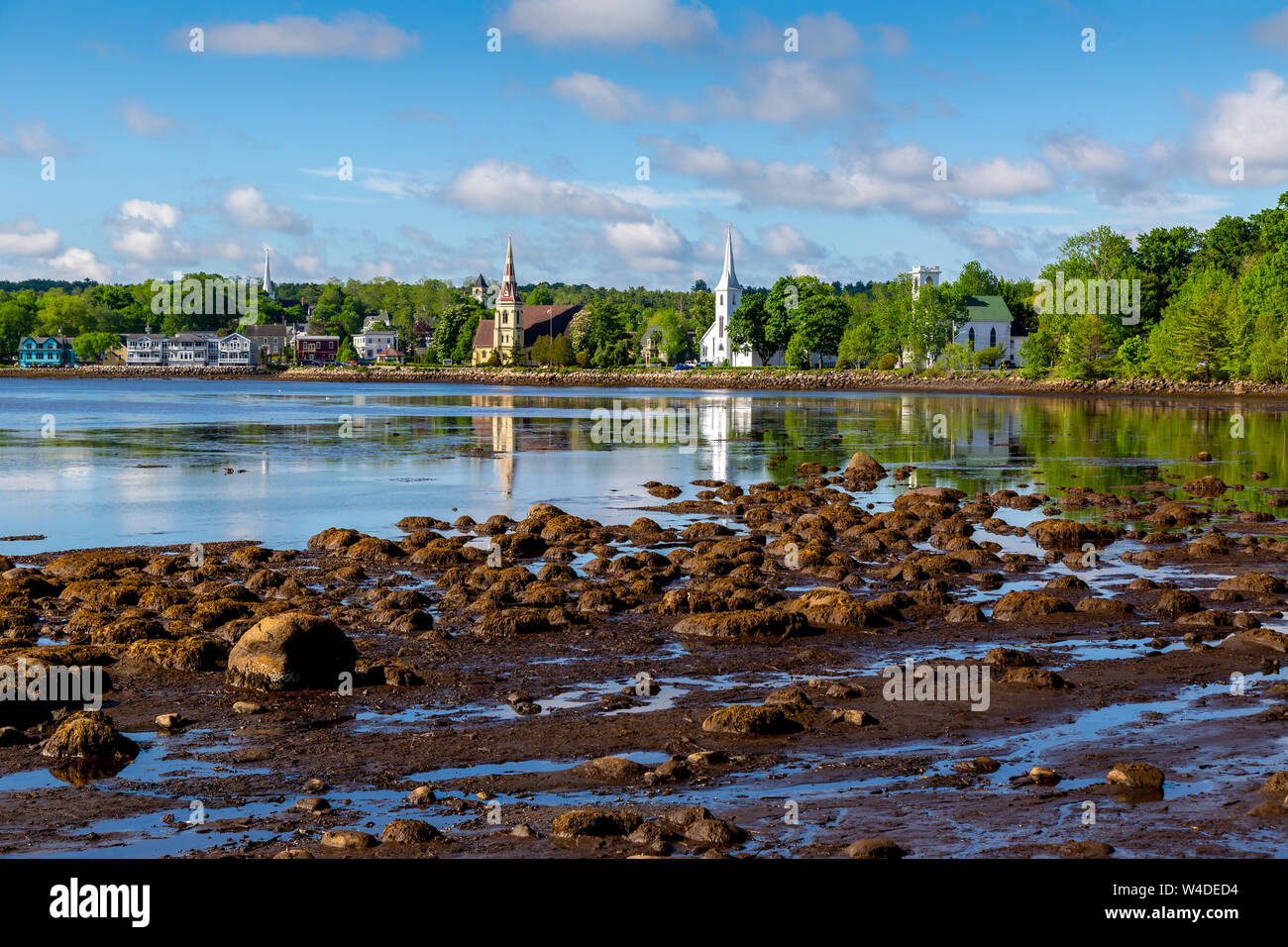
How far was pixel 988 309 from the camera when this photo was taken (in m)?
182

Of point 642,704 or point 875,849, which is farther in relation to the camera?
point 642,704

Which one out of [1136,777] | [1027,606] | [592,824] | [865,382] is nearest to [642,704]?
[592,824]

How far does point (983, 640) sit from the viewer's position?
1928 cm

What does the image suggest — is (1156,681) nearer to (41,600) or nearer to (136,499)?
(41,600)

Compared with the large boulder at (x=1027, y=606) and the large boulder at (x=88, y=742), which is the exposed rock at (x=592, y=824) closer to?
the large boulder at (x=88, y=742)

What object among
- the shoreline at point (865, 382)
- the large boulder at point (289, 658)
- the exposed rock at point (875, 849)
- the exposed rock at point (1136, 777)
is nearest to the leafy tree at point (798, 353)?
the shoreline at point (865, 382)

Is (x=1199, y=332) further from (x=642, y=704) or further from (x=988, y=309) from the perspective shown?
(x=642, y=704)

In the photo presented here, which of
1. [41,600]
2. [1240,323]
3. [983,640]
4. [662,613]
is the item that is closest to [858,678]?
[983,640]

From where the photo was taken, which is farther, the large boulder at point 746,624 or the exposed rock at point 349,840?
the large boulder at point 746,624

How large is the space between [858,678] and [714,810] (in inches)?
224

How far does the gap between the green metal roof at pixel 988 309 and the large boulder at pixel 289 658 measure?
170649 millimetres

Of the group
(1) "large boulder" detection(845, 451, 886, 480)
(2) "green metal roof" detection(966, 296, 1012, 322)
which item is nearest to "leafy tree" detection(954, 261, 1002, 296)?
(2) "green metal roof" detection(966, 296, 1012, 322)

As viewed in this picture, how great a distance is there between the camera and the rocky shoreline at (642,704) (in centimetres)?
1122

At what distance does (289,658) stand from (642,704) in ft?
15.3
